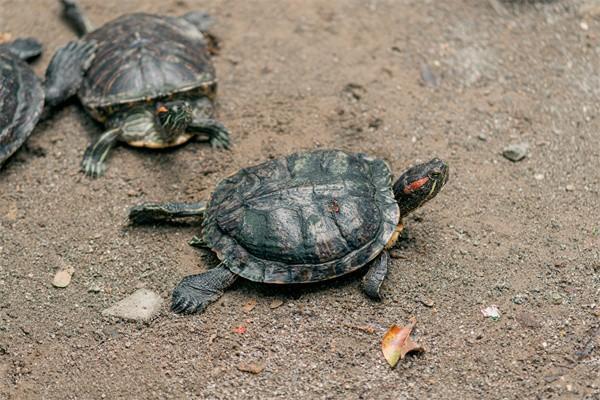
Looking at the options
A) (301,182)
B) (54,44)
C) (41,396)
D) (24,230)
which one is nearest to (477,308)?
(301,182)

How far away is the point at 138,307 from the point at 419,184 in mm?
2166

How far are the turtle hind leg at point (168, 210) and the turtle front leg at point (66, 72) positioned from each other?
1802mm

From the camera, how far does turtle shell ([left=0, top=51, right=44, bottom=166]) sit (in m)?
6.27

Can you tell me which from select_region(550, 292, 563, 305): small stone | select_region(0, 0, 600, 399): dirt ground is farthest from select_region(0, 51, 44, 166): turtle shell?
select_region(550, 292, 563, 305): small stone

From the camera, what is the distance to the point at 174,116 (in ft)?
19.9

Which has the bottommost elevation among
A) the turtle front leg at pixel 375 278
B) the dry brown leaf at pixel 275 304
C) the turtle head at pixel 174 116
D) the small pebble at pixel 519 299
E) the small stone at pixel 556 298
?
the dry brown leaf at pixel 275 304

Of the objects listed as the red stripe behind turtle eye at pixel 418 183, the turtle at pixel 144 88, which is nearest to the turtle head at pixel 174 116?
the turtle at pixel 144 88

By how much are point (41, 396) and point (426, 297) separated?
8.57 feet

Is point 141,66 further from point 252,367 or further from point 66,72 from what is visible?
point 252,367

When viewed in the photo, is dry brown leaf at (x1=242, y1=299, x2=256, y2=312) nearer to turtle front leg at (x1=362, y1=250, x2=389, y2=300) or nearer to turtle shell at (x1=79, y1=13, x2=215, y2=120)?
turtle front leg at (x1=362, y1=250, x2=389, y2=300)

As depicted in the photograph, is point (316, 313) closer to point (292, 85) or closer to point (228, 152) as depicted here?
point (228, 152)

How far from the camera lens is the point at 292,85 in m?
6.89

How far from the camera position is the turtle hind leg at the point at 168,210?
216 inches

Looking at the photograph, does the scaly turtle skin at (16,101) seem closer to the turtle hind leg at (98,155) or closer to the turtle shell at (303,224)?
the turtle hind leg at (98,155)
